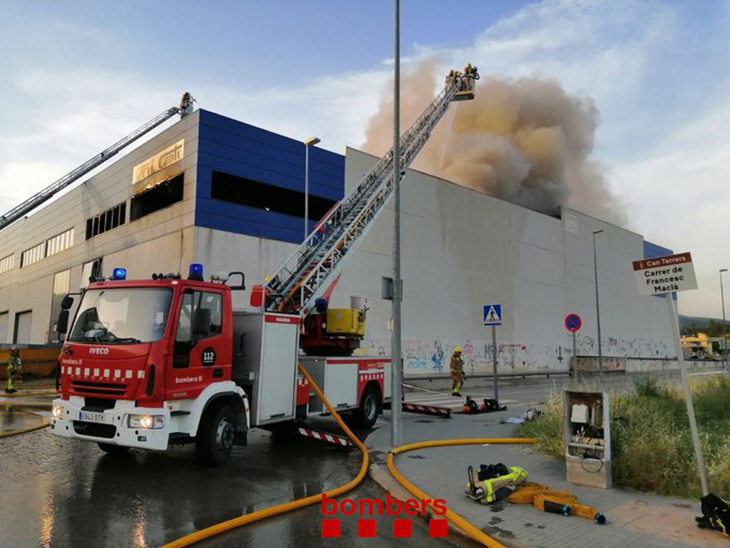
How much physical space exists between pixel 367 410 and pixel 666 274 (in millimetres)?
6268

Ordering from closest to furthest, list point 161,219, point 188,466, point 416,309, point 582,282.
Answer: point 188,466 → point 161,219 → point 416,309 → point 582,282

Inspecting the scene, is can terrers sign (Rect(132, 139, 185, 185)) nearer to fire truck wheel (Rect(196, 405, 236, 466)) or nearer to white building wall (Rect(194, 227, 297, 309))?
white building wall (Rect(194, 227, 297, 309))

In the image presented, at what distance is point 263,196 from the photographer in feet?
81.2

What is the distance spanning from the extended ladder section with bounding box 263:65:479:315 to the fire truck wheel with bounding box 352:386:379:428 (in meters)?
2.00

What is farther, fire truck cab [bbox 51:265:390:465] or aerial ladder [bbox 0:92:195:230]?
aerial ladder [bbox 0:92:195:230]

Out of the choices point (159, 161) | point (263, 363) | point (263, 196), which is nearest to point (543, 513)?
point (263, 363)

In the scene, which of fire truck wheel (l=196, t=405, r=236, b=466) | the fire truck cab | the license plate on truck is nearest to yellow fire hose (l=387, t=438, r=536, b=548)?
the fire truck cab

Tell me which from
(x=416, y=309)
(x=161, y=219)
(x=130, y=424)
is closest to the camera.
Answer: (x=130, y=424)

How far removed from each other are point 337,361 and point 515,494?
14.3 feet

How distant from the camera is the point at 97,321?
635 centimetres

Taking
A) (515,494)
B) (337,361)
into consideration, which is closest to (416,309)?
(337,361)

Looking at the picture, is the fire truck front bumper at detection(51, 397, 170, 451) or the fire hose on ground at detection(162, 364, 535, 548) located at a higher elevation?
the fire truck front bumper at detection(51, 397, 170, 451)

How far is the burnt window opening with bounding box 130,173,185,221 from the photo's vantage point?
23531mm

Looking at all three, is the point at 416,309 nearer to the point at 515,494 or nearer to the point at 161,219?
the point at 161,219
